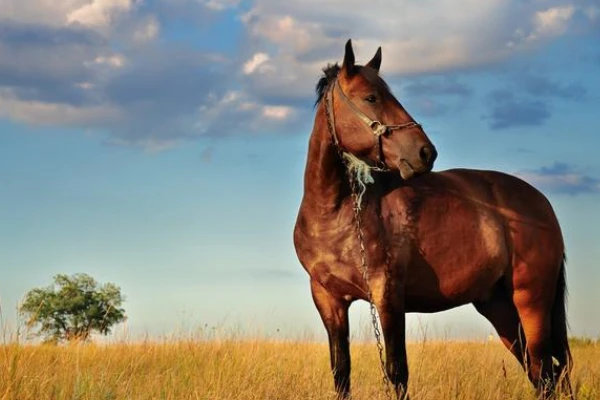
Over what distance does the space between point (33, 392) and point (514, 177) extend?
18.0ft

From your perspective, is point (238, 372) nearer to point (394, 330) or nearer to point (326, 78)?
point (394, 330)

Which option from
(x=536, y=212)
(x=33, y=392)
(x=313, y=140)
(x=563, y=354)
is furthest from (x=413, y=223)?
(x=33, y=392)

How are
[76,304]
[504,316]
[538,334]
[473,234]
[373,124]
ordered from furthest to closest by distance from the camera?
[76,304], [504,316], [538,334], [473,234], [373,124]

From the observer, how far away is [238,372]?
8375mm

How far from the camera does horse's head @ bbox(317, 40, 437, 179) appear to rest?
20.1ft

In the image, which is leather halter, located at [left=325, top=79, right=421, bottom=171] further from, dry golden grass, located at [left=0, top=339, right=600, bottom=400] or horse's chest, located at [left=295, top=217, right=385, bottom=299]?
dry golden grass, located at [left=0, top=339, right=600, bottom=400]

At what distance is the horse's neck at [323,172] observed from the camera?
21.8 feet

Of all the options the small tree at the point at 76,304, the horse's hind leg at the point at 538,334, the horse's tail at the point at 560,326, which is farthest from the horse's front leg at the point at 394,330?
the small tree at the point at 76,304

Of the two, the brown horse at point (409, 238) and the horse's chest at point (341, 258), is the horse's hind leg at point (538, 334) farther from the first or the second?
the horse's chest at point (341, 258)

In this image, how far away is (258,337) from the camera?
36.5 feet

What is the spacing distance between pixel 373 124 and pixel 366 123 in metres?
0.07

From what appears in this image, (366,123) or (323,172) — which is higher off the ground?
(366,123)

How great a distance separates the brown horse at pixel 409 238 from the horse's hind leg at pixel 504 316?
0.04ft

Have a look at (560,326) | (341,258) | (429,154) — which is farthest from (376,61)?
(560,326)
